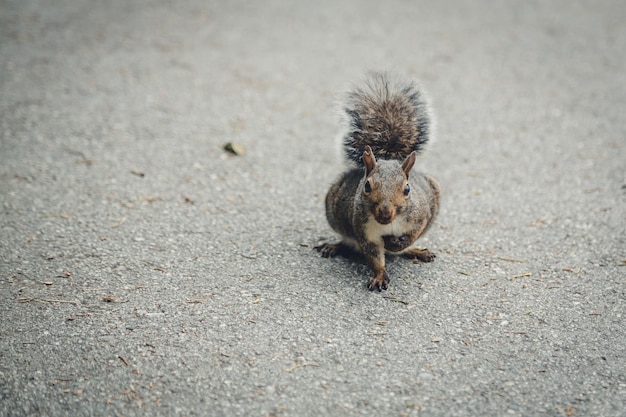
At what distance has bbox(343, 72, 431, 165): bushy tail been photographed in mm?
3023

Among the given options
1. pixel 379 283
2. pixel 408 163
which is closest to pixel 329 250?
pixel 379 283

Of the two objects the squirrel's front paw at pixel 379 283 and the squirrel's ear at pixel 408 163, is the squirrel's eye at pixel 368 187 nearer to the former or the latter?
the squirrel's ear at pixel 408 163

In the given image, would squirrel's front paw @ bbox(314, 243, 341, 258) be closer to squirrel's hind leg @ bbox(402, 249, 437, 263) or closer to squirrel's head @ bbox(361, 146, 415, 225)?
squirrel's hind leg @ bbox(402, 249, 437, 263)

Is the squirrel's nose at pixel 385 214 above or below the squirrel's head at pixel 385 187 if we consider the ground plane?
below

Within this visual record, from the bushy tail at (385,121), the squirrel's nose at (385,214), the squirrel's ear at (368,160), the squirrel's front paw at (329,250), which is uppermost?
the bushy tail at (385,121)

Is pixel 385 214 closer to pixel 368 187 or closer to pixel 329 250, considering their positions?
pixel 368 187

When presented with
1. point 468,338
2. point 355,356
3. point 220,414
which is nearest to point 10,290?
point 220,414

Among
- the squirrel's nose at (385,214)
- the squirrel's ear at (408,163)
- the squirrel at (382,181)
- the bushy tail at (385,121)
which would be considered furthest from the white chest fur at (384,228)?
the bushy tail at (385,121)

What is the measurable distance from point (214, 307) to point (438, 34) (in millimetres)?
4941

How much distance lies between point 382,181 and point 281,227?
39.0 inches

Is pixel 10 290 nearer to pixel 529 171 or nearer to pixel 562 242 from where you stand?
pixel 562 242

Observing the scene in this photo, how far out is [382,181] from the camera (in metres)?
2.71

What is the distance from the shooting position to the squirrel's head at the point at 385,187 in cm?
265

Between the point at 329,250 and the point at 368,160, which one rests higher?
the point at 368,160
